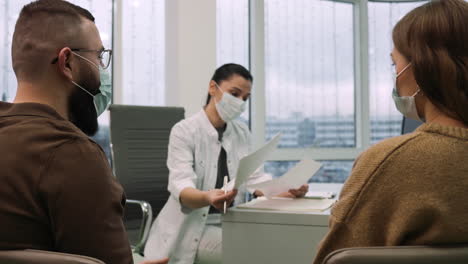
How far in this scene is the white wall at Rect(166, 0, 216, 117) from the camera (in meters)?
3.43

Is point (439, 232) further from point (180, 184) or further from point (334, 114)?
point (334, 114)

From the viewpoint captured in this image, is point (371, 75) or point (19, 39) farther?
point (371, 75)

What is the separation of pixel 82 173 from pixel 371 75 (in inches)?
168

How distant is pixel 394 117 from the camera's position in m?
4.73

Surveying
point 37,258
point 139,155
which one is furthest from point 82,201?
point 139,155

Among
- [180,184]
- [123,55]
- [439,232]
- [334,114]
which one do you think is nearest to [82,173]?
[439,232]

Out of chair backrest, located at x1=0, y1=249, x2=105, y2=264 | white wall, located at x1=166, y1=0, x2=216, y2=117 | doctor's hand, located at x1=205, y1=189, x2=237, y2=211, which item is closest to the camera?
chair backrest, located at x1=0, y1=249, x2=105, y2=264

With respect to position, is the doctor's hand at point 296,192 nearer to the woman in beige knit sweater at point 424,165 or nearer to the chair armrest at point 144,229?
the chair armrest at point 144,229

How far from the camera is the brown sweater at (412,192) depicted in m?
0.81

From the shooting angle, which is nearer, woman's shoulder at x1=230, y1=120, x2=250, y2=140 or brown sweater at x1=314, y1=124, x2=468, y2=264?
brown sweater at x1=314, y1=124, x2=468, y2=264

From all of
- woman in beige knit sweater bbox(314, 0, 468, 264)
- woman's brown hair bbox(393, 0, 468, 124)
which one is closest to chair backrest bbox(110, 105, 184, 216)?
woman in beige knit sweater bbox(314, 0, 468, 264)

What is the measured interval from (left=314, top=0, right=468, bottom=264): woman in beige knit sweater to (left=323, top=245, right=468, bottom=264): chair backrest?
0.05 m

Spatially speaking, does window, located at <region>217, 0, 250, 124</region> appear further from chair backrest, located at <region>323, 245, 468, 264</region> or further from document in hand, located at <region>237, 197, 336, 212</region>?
chair backrest, located at <region>323, 245, 468, 264</region>

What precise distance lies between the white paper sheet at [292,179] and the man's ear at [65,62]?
2.56 ft
